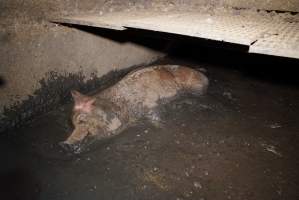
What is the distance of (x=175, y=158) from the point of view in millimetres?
3322

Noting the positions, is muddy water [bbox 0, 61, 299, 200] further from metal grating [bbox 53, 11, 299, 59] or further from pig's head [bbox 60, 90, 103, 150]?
metal grating [bbox 53, 11, 299, 59]

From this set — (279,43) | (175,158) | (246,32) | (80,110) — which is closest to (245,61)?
(175,158)

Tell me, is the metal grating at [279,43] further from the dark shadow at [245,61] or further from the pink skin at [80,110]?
the dark shadow at [245,61]

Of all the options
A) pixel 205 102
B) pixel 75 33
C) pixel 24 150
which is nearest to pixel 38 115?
pixel 24 150

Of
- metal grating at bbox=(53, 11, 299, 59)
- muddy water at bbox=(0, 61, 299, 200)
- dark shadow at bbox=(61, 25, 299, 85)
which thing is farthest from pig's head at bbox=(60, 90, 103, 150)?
dark shadow at bbox=(61, 25, 299, 85)

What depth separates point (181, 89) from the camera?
14.9 feet

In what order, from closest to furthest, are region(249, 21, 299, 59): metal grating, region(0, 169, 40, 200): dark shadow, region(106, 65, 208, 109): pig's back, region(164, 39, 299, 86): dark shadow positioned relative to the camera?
region(249, 21, 299, 59): metal grating → region(0, 169, 40, 200): dark shadow → region(106, 65, 208, 109): pig's back → region(164, 39, 299, 86): dark shadow

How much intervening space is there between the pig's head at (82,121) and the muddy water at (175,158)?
17 cm

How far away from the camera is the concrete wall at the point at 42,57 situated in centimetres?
347

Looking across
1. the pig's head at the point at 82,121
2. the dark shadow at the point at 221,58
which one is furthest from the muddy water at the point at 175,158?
the dark shadow at the point at 221,58

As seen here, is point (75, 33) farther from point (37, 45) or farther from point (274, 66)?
point (274, 66)

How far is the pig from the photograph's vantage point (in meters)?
3.54

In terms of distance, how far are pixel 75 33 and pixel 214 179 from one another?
294 centimetres

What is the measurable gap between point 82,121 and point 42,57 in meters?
1.16
